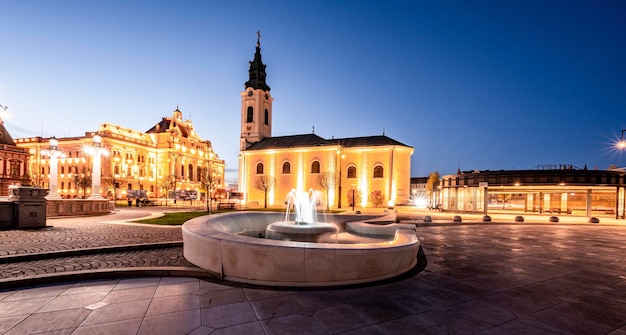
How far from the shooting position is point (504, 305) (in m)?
4.52

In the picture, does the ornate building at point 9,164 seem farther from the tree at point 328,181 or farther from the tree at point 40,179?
the tree at point 328,181

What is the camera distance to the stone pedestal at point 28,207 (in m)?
12.0

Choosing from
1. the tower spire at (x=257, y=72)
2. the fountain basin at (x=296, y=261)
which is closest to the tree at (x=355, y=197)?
the tower spire at (x=257, y=72)

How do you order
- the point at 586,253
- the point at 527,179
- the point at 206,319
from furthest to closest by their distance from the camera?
the point at 527,179
the point at 586,253
the point at 206,319

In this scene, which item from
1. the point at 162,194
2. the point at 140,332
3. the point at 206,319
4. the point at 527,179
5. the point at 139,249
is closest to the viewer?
Answer: the point at 140,332

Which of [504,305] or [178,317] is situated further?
[504,305]

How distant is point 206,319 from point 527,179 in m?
32.3

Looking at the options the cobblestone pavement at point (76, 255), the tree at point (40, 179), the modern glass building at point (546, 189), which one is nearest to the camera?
the cobblestone pavement at point (76, 255)

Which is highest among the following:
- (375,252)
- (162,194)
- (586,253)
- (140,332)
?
(375,252)

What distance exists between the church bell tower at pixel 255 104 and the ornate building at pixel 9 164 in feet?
110

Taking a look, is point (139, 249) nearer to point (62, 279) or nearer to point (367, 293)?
point (62, 279)

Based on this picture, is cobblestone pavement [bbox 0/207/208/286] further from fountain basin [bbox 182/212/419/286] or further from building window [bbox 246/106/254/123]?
building window [bbox 246/106/254/123]

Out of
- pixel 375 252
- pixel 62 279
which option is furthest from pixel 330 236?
pixel 62 279

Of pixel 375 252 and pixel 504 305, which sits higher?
pixel 375 252
